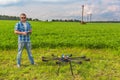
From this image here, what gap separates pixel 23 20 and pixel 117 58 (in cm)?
493

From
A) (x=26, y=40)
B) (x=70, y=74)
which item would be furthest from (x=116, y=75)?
(x=26, y=40)

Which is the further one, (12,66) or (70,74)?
(12,66)

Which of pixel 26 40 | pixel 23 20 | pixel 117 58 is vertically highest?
pixel 23 20

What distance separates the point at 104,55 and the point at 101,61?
1801mm

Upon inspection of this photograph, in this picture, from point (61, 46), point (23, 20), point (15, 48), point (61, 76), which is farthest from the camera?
point (61, 46)

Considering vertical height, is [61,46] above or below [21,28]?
below

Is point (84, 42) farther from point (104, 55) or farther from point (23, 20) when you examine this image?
point (23, 20)

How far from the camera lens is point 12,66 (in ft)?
34.8

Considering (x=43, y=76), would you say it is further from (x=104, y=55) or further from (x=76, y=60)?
(x=104, y=55)

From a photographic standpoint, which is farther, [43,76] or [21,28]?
[21,28]

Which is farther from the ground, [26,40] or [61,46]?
[26,40]

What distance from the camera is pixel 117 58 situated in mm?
12711

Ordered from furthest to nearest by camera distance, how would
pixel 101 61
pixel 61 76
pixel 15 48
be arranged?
pixel 15 48, pixel 101 61, pixel 61 76

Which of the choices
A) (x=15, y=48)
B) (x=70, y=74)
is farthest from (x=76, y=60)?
(x=15, y=48)
